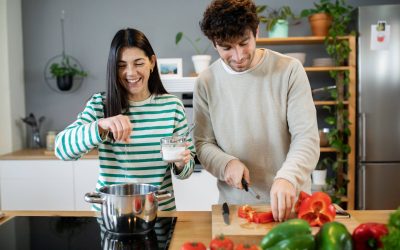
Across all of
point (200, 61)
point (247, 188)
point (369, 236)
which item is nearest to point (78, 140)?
point (247, 188)

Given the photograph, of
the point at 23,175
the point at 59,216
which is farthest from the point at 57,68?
the point at 59,216

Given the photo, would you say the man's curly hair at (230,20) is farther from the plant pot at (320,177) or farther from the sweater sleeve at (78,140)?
the plant pot at (320,177)

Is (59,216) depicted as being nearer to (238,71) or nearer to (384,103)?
(238,71)

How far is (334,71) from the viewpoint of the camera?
3.32 meters

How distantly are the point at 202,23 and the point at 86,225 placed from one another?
822mm

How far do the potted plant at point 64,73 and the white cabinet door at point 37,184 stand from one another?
2.65 feet

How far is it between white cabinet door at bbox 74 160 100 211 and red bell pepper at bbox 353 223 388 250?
8.58 feet

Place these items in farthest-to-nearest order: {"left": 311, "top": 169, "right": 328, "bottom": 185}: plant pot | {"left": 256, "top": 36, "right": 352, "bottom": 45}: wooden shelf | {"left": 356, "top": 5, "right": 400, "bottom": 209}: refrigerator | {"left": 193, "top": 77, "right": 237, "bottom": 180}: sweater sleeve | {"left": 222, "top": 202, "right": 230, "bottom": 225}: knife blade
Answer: {"left": 311, "top": 169, "right": 328, "bottom": 185}: plant pot
{"left": 256, "top": 36, "right": 352, "bottom": 45}: wooden shelf
{"left": 356, "top": 5, "right": 400, "bottom": 209}: refrigerator
{"left": 193, "top": 77, "right": 237, "bottom": 180}: sweater sleeve
{"left": 222, "top": 202, "right": 230, "bottom": 225}: knife blade

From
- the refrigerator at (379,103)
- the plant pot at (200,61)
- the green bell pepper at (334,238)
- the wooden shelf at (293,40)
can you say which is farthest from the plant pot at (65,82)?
the green bell pepper at (334,238)

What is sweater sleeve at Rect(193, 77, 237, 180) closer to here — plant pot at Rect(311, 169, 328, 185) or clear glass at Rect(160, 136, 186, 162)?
clear glass at Rect(160, 136, 186, 162)

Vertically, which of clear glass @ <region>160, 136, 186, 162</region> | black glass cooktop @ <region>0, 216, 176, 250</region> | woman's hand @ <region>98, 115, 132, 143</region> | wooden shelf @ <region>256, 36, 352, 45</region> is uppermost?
wooden shelf @ <region>256, 36, 352, 45</region>

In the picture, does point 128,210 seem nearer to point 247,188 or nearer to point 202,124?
point 247,188

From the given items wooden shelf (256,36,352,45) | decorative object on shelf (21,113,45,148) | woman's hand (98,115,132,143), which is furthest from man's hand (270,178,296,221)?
decorative object on shelf (21,113,45,148)

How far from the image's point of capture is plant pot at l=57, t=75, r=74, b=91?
370 centimetres
